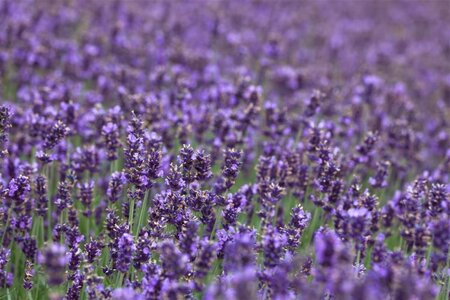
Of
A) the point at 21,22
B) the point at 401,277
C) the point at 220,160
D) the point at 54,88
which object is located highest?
Answer: the point at 21,22

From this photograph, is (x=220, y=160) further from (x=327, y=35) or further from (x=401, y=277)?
(x=327, y=35)

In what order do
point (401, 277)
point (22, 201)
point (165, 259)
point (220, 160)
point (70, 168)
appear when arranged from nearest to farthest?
point (401, 277)
point (165, 259)
point (22, 201)
point (70, 168)
point (220, 160)

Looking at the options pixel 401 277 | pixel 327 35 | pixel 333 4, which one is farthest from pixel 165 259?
pixel 333 4

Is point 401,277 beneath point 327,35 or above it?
beneath

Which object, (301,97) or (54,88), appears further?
(301,97)

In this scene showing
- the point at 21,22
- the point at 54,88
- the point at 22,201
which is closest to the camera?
the point at 22,201

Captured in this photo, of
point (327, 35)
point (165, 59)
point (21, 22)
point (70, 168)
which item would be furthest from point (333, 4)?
point (70, 168)
